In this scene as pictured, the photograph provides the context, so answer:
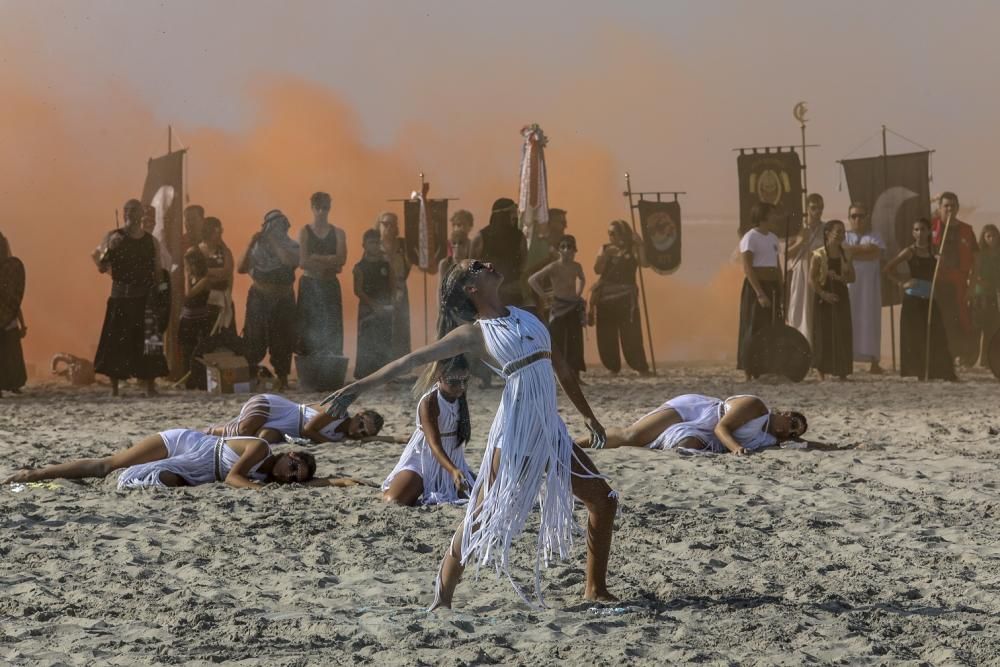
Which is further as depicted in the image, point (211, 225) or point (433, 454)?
point (211, 225)

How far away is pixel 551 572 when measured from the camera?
554 centimetres

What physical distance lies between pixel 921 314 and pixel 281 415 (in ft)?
23.7

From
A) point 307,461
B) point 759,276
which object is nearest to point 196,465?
point 307,461

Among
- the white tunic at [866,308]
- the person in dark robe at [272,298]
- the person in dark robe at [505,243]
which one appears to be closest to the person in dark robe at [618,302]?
the person in dark robe at [505,243]

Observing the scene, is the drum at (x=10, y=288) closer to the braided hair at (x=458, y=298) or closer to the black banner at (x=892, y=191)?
the black banner at (x=892, y=191)

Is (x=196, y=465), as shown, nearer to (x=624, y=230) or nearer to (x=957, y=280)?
(x=624, y=230)

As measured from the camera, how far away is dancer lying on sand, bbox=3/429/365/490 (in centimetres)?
741

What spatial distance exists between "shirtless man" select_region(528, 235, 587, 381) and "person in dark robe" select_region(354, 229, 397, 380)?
1318mm

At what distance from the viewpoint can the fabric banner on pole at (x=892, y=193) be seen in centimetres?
1525

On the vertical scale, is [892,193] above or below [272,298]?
above

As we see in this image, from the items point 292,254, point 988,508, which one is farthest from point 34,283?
point 988,508

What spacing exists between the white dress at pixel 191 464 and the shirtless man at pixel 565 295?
5974mm

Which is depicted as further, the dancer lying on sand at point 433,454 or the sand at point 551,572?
the dancer lying on sand at point 433,454

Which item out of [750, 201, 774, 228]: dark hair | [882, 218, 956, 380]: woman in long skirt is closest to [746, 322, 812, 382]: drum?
[750, 201, 774, 228]: dark hair
